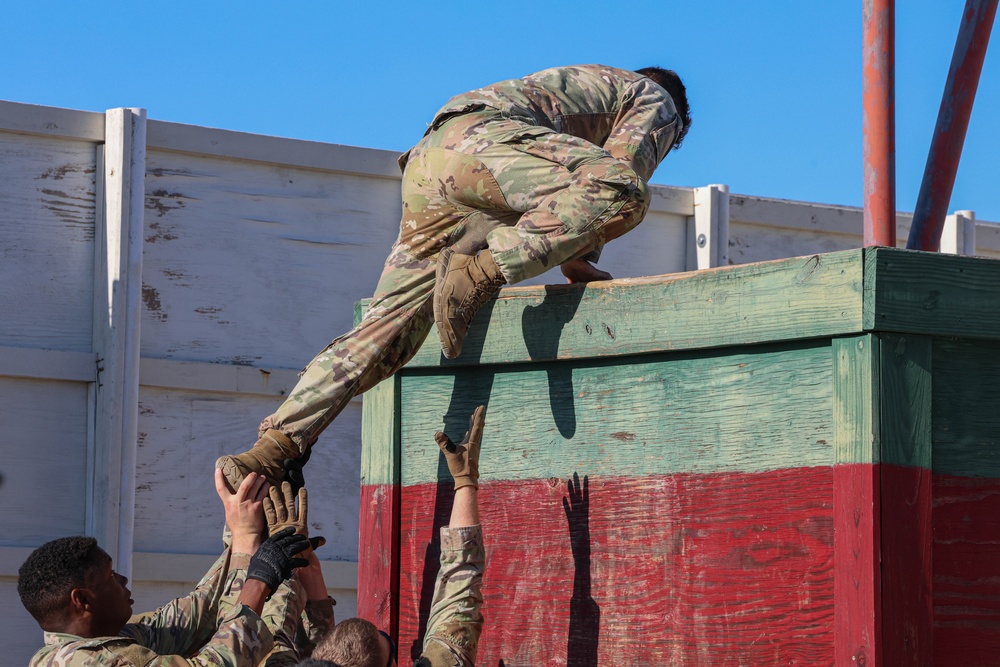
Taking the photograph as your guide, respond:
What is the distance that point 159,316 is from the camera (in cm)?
588

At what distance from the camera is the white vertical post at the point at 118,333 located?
5555 mm

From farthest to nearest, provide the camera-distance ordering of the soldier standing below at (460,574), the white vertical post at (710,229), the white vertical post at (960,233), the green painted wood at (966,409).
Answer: the white vertical post at (960,233), the white vertical post at (710,229), the soldier standing below at (460,574), the green painted wood at (966,409)

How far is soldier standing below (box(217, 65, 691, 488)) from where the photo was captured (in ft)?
12.1

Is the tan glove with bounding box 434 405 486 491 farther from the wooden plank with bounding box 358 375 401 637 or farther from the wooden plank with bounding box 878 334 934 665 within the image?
the wooden plank with bounding box 878 334 934 665

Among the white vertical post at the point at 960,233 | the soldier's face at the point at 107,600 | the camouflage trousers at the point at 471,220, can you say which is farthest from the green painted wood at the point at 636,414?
the white vertical post at the point at 960,233

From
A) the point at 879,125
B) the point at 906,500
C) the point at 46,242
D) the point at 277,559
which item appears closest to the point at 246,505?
the point at 277,559

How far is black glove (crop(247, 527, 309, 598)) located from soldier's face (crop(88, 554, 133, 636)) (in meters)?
0.35

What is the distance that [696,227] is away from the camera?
702cm

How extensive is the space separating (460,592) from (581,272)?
1.09 meters

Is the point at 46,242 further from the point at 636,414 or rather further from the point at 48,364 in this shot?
the point at 636,414

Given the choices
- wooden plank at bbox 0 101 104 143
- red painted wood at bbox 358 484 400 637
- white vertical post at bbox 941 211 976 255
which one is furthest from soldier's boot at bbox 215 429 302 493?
white vertical post at bbox 941 211 976 255

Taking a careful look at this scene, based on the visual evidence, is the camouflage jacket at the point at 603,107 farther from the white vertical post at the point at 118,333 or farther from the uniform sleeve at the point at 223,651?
the white vertical post at the point at 118,333

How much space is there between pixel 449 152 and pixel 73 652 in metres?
1.74

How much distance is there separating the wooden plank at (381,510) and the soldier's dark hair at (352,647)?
844mm
